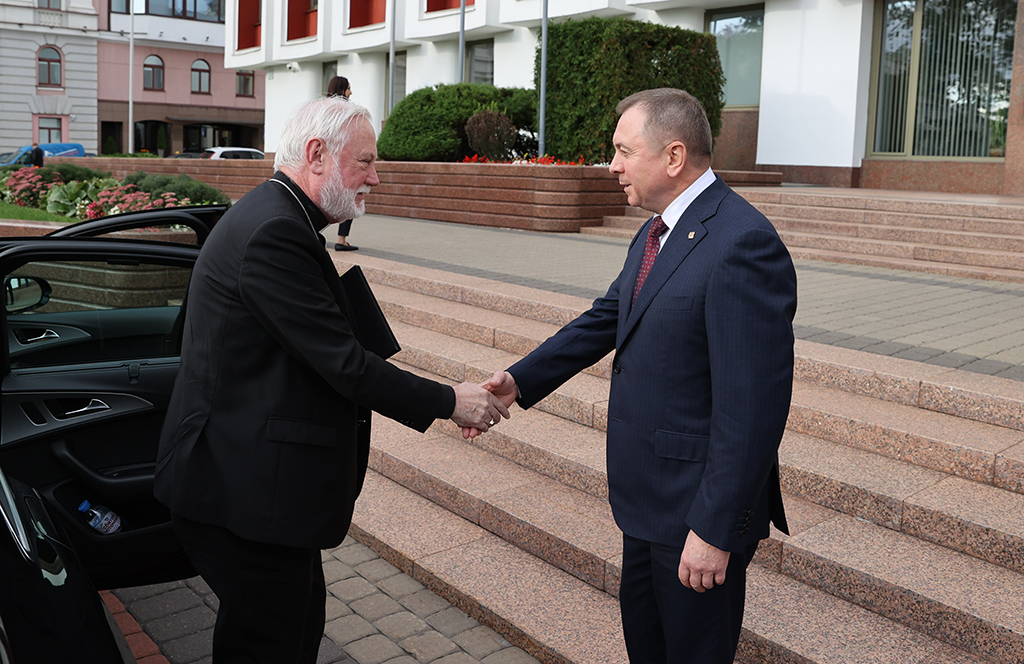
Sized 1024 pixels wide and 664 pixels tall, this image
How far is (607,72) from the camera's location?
15.3m

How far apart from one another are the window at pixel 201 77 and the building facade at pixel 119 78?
52mm

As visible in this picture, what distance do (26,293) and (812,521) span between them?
347 centimetres

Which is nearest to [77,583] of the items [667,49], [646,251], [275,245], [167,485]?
[167,485]

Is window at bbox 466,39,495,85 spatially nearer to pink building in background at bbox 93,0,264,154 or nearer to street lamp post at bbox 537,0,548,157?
street lamp post at bbox 537,0,548,157

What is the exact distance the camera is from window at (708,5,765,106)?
19.0 meters

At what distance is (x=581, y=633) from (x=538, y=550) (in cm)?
73

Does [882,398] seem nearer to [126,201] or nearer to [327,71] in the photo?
[126,201]

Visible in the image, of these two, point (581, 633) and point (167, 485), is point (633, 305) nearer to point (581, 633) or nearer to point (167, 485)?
point (167, 485)

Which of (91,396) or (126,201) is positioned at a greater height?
(126,201)

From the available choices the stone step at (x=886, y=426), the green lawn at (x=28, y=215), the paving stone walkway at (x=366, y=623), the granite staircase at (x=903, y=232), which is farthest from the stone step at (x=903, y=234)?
the green lawn at (x=28, y=215)

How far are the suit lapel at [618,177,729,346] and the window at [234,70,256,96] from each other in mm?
51732

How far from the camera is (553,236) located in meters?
13.2

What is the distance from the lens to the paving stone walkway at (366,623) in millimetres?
3633

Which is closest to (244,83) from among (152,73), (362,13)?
(152,73)
